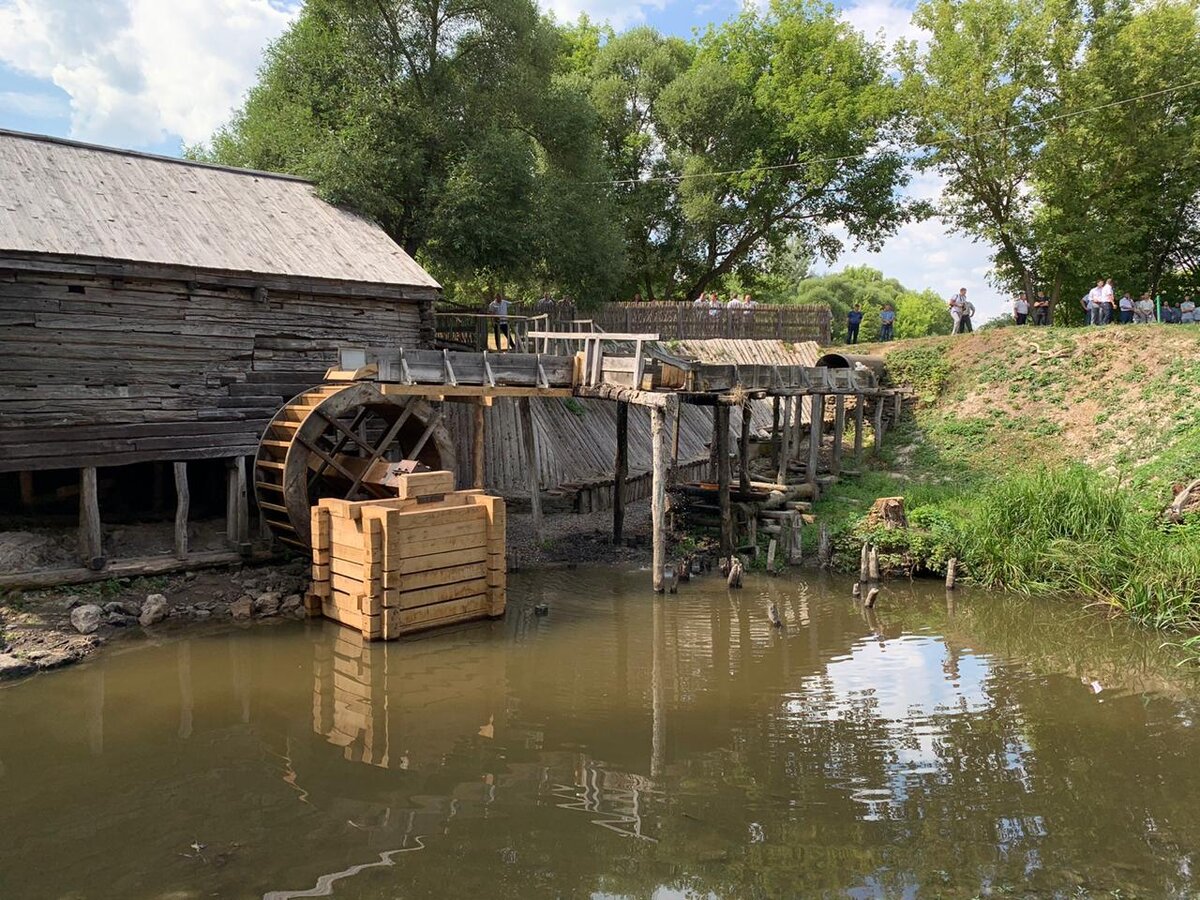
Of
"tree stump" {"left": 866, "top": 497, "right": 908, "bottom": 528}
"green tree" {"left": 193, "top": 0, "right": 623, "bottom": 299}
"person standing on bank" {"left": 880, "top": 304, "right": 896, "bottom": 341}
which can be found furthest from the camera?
"person standing on bank" {"left": 880, "top": 304, "right": 896, "bottom": 341}

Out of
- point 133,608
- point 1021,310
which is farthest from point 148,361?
point 1021,310

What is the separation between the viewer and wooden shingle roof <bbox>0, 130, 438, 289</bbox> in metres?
11.8

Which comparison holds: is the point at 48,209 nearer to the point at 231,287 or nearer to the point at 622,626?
the point at 231,287

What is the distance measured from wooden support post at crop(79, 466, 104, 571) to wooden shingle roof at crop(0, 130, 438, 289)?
307 centimetres

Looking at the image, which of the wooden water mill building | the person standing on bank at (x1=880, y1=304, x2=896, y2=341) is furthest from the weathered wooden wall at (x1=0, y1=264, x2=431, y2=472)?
the person standing on bank at (x1=880, y1=304, x2=896, y2=341)

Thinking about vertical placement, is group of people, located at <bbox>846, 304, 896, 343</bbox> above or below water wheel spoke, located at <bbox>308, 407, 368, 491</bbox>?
above

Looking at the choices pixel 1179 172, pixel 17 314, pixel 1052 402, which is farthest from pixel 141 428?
pixel 1179 172

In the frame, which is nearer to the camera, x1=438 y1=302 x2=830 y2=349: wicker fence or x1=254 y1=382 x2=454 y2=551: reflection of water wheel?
x1=254 y1=382 x2=454 y2=551: reflection of water wheel

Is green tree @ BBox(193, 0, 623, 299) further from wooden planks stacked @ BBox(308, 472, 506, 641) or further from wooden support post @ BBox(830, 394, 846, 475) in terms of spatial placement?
wooden planks stacked @ BBox(308, 472, 506, 641)

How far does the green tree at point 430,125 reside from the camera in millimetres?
17250

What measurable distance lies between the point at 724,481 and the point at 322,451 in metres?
6.29

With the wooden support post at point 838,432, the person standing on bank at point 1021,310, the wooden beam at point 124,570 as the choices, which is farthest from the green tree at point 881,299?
the wooden beam at point 124,570

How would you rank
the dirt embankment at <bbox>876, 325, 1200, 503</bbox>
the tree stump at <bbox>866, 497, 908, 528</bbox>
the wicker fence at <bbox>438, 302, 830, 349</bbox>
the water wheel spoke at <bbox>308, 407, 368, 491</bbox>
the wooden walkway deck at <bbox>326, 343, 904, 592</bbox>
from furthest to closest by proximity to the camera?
the wicker fence at <bbox>438, 302, 830, 349</bbox> < the dirt embankment at <bbox>876, 325, 1200, 503</bbox> < the tree stump at <bbox>866, 497, 908, 528</bbox> < the water wheel spoke at <bbox>308, 407, 368, 491</bbox> < the wooden walkway deck at <bbox>326, 343, 904, 592</bbox>

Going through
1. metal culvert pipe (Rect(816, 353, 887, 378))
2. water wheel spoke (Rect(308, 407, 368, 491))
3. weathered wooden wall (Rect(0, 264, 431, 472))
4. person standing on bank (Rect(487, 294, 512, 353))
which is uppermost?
person standing on bank (Rect(487, 294, 512, 353))
